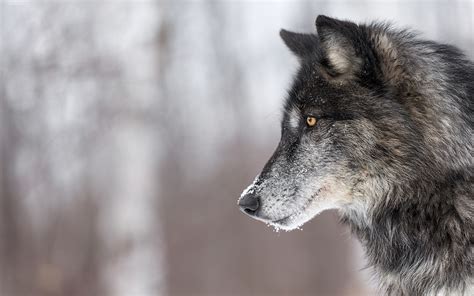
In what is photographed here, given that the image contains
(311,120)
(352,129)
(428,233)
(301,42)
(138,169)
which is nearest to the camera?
(428,233)

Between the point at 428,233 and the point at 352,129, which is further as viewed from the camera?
the point at 352,129

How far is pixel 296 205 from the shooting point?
3512mm

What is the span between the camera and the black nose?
11.6ft

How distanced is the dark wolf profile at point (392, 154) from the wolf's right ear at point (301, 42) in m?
0.37

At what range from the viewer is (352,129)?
10.9ft

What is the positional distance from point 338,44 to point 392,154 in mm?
624

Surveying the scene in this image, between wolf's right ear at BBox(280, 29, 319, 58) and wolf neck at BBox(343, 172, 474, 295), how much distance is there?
107 centimetres

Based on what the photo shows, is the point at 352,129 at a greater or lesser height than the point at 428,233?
greater

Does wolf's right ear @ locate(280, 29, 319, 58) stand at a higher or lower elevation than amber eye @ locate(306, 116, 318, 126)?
higher

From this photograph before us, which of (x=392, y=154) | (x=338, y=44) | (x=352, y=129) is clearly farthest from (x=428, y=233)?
(x=338, y=44)

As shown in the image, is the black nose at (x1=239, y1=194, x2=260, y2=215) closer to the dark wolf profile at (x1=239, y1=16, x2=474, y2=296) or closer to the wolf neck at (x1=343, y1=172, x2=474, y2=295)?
the dark wolf profile at (x1=239, y1=16, x2=474, y2=296)

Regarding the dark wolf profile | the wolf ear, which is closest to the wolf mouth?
the dark wolf profile

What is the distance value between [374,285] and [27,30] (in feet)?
18.9

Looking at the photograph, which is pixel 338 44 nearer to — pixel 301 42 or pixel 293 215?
pixel 301 42
